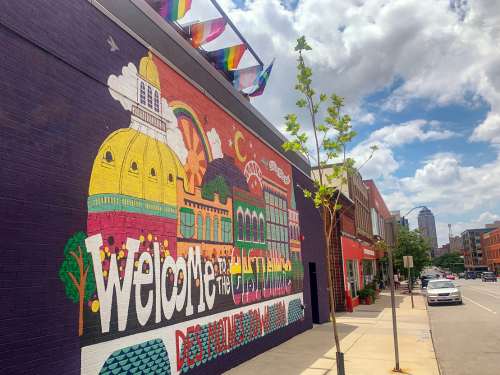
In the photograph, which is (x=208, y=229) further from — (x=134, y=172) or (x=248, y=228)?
(x=134, y=172)

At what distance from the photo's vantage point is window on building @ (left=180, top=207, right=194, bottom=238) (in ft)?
25.7

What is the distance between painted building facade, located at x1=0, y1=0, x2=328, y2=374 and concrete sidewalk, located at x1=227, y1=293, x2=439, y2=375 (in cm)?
88

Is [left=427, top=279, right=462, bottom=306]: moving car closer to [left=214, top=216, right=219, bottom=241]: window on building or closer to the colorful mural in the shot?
the colorful mural

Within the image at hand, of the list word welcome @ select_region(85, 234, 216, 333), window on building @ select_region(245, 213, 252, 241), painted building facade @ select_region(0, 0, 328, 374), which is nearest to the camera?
painted building facade @ select_region(0, 0, 328, 374)

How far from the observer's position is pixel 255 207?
1182 cm

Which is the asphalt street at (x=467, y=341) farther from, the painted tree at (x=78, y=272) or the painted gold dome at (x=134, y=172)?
the painted tree at (x=78, y=272)

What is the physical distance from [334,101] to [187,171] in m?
3.07

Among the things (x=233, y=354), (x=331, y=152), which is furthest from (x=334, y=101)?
(x=233, y=354)

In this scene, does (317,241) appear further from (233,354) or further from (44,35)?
(44,35)

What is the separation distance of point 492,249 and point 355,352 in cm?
12101

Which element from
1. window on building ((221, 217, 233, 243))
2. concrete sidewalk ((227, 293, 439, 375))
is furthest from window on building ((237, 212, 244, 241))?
concrete sidewalk ((227, 293, 439, 375))

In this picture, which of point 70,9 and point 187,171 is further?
point 187,171

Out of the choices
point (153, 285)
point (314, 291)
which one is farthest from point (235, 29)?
point (314, 291)

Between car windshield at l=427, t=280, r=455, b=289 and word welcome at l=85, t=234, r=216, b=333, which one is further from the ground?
word welcome at l=85, t=234, r=216, b=333
